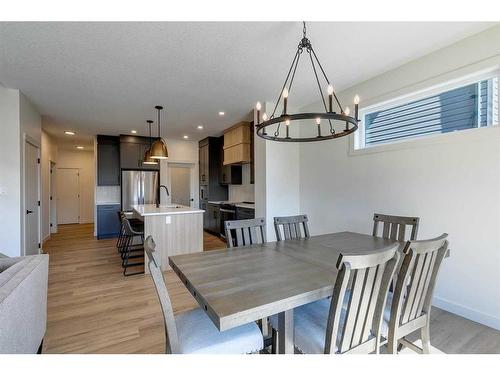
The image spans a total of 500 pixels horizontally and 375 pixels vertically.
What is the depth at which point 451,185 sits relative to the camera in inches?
94.1

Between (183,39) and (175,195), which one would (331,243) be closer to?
(183,39)

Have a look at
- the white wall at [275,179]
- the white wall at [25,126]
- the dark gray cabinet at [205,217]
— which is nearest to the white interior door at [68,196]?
the white wall at [25,126]

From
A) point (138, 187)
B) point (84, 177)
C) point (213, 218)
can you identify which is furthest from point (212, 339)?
point (84, 177)

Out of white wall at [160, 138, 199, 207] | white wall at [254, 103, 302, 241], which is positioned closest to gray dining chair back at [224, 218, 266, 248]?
white wall at [254, 103, 302, 241]

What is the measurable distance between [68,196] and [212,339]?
371 inches

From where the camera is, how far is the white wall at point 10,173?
131 inches

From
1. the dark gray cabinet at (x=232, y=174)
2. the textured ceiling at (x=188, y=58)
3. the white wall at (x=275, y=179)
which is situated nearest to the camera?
the textured ceiling at (x=188, y=58)

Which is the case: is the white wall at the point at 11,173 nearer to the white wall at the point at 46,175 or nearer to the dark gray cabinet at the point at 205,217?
the white wall at the point at 46,175

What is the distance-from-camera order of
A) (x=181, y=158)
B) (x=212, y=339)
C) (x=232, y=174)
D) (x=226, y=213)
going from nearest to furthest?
1. (x=212, y=339)
2. (x=226, y=213)
3. (x=232, y=174)
4. (x=181, y=158)

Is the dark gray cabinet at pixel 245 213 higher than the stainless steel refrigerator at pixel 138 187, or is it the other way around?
the stainless steel refrigerator at pixel 138 187

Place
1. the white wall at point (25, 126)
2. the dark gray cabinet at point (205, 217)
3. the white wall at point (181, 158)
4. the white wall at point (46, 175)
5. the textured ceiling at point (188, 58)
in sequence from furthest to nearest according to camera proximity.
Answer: the white wall at point (181, 158) → the dark gray cabinet at point (205, 217) → the white wall at point (46, 175) → the white wall at point (25, 126) → the textured ceiling at point (188, 58)

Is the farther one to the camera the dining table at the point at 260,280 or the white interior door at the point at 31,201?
the white interior door at the point at 31,201

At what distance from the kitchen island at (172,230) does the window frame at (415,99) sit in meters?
2.69

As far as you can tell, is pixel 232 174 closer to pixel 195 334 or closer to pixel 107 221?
pixel 107 221
